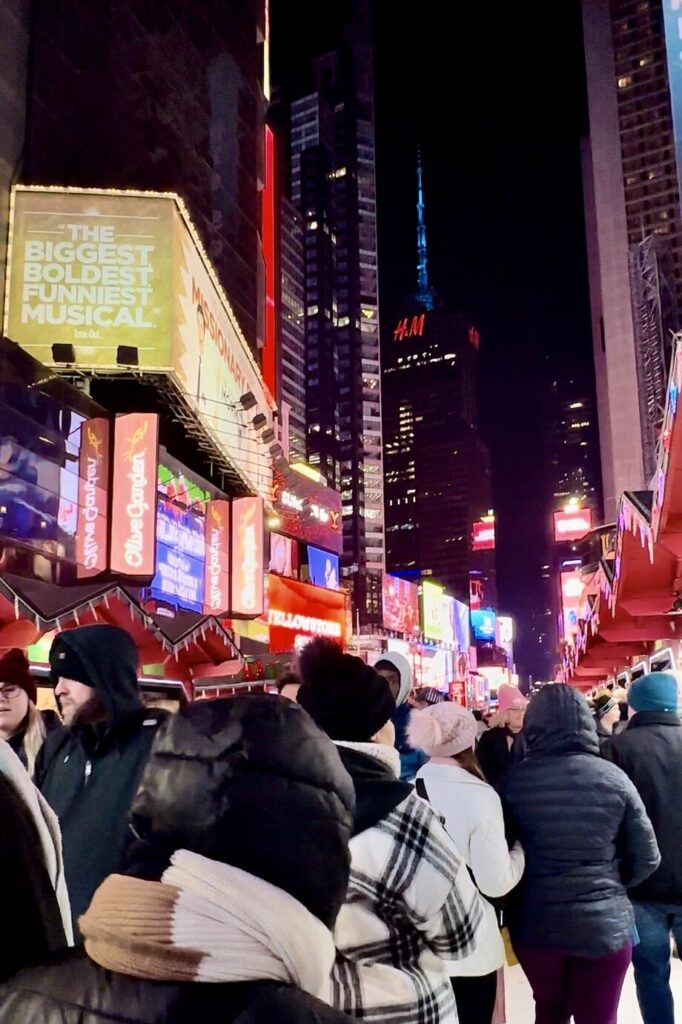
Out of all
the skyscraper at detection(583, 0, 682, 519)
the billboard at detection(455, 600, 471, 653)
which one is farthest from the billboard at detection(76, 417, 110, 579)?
the billboard at detection(455, 600, 471, 653)

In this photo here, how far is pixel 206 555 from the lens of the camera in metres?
21.1

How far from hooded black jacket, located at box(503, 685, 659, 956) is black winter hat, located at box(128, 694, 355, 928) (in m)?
2.69

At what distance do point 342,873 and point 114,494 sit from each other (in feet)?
47.0

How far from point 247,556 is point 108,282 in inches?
301

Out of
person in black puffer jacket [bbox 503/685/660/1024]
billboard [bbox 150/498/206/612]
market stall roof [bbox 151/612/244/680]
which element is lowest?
person in black puffer jacket [bbox 503/685/660/1024]

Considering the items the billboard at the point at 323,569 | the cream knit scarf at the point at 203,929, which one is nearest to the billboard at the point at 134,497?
the cream knit scarf at the point at 203,929

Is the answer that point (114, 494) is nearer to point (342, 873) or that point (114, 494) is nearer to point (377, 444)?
point (342, 873)

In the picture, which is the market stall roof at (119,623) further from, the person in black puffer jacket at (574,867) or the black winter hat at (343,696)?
the black winter hat at (343,696)

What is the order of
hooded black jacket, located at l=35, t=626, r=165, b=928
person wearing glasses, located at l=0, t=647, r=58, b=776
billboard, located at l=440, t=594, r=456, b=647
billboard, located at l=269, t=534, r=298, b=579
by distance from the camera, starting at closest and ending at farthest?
1. hooded black jacket, located at l=35, t=626, r=165, b=928
2. person wearing glasses, located at l=0, t=647, r=58, b=776
3. billboard, located at l=269, t=534, r=298, b=579
4. billboard, located at l=440, t=594, r=456, b=647

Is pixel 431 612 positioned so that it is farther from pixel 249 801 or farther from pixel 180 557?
pixel 249 801

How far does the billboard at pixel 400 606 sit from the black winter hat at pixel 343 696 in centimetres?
6174

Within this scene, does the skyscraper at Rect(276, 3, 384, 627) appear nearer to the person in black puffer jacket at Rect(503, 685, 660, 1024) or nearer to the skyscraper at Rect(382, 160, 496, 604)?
the skyscraper at Rect(382, 160, 496, 604)

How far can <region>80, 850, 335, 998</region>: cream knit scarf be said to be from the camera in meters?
1.08

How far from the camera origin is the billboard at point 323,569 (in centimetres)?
4100
